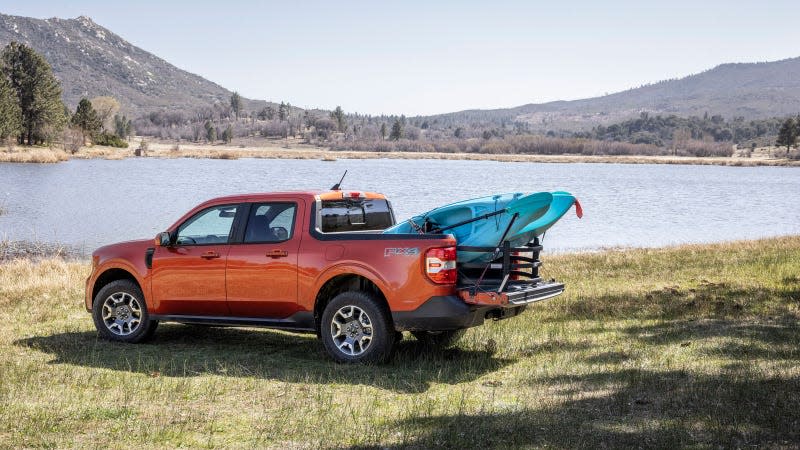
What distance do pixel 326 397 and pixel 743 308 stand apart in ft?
23.5

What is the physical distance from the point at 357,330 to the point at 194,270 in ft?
7.27

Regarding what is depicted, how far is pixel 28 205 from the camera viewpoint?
40438 mm

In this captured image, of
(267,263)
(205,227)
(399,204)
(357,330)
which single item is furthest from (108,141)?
(357,330)

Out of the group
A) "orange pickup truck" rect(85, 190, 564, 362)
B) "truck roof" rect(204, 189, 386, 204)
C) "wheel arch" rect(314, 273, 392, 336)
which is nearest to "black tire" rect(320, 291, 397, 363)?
"orange pickup truck" rect(85, 190, 564, 362)

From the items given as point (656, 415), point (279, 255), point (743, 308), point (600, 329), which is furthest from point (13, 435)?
point (743, 308)

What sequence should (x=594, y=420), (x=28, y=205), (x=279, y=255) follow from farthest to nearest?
(x=28, y=205) < (x=279, y=255) < (x=594, y=420)

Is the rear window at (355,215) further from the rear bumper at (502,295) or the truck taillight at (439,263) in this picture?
the rear bumper at (502,295)

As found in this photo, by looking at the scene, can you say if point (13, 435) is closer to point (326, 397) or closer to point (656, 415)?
point (326, 397)

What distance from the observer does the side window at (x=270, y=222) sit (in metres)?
9.18

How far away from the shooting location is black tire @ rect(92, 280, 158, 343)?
1007 cm

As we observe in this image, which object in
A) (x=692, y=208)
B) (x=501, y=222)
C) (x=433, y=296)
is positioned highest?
(x=501, y=222)

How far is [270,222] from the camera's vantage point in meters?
9.33

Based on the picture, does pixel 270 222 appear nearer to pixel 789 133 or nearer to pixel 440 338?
pixel 440 338

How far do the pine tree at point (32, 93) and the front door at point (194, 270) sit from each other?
9633 cm
